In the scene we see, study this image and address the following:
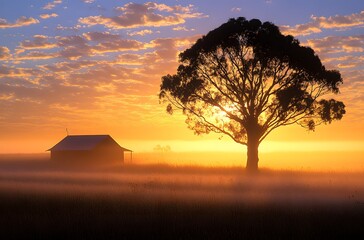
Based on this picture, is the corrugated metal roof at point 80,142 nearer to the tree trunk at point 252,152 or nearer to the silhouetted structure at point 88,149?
the silhouetted structure at point 88,149

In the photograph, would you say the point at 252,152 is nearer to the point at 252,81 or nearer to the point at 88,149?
the point at 252,81

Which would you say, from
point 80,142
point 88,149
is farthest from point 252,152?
point 80,142

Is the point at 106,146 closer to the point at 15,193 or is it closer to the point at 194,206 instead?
the point at 15,193

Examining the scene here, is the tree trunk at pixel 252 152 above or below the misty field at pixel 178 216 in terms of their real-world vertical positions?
above

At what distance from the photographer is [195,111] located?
4716 centimetres

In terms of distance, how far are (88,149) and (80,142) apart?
12.8 feet

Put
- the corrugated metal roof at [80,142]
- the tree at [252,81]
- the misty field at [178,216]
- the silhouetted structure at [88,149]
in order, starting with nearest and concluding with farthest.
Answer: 1. the misty field at [178,216]
2. the tree at [252,81]
3. the silhouetted structure at [88,149]
4. the corrugated metal roof at [80,142]

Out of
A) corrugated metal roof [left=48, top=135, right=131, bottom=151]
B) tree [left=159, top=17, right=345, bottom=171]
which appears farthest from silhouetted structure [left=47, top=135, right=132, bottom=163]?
tree [left=159, top=17, right=345, bottom=171]

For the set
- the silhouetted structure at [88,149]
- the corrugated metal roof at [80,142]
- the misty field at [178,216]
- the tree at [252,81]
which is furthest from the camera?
the corrugated metal roof at [80,142]

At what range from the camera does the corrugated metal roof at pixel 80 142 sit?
75.2 meters

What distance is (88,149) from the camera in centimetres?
7400

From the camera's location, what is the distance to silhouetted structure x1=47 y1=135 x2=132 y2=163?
246ft

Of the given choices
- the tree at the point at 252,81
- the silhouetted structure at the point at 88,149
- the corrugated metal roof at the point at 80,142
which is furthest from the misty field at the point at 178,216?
the corrugated metal roof at the point at 80,142

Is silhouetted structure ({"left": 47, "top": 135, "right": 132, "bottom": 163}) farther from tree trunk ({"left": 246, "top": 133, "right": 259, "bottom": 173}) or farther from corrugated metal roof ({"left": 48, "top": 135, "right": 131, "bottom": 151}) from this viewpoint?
tree trunk ({"left": 246, "top": 133, "right": 259, "bottom": 173})
